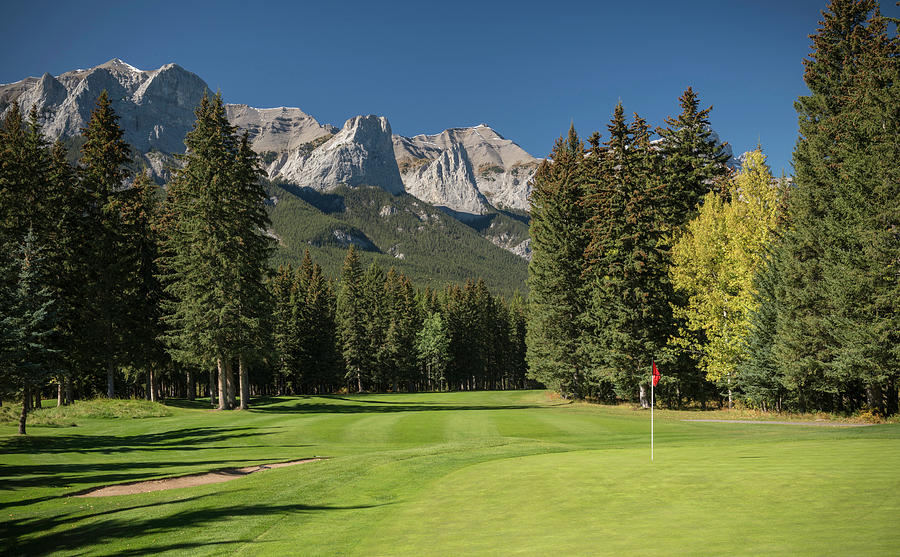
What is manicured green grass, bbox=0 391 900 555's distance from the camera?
6.89 m

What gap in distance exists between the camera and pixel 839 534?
6000 mm

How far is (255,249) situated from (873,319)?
3711 centimetres

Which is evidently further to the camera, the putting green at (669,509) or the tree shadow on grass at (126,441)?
the tree shadow on grass at (126,441)

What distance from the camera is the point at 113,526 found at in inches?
402

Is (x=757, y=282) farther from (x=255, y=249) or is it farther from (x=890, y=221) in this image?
(x=255, y=249)

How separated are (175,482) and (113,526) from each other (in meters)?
4.55

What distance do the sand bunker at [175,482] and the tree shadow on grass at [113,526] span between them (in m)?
2.31

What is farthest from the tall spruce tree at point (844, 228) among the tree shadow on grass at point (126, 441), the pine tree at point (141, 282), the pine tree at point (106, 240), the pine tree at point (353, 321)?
the pine tree at point (353, 321)

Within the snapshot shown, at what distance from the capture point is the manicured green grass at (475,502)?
6.89 meters

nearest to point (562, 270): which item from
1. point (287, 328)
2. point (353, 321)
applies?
point (353, 321)

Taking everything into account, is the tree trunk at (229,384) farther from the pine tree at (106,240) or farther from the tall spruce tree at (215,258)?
the pine tree at (106,240)

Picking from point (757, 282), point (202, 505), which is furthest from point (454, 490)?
point (757, 282)

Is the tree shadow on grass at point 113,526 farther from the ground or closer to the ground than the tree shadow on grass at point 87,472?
farther from the ground

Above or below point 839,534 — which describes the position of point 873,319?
above
